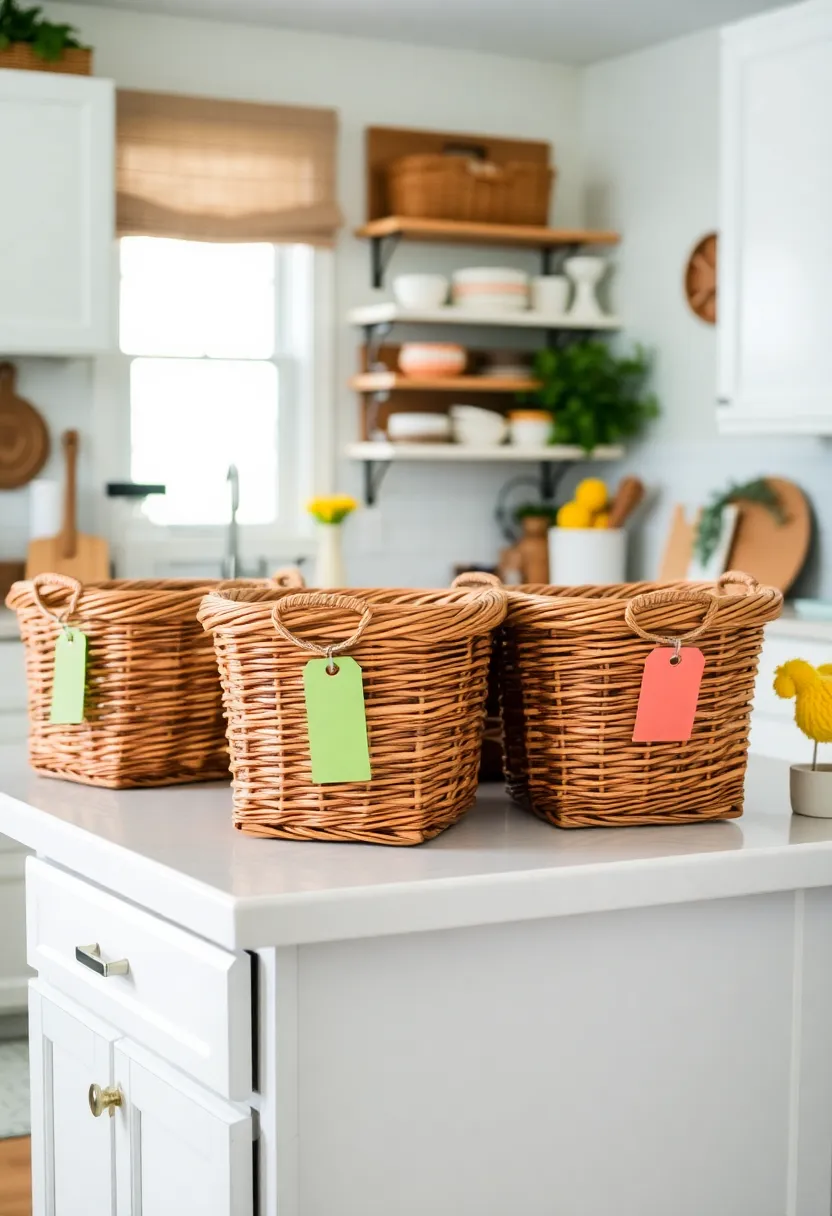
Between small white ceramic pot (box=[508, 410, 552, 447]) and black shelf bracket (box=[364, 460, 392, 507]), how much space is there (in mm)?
422

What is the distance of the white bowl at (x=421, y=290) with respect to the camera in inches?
192

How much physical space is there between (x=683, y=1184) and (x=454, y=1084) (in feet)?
0.97

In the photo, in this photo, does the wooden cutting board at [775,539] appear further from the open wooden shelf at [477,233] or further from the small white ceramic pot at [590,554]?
the open wooden shelf at [477,233]

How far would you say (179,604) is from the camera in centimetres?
189

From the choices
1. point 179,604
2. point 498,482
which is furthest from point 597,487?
point 179,604

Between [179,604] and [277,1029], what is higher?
[179,604]

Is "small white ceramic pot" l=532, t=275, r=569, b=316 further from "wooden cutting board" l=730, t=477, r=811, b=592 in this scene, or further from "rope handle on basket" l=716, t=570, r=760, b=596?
"rope handle on basket" l=716, t=570, r=760, b=596

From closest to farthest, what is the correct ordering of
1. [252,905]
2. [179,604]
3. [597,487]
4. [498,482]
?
[252,905]
[179,604]
[597,487]
[498,482]

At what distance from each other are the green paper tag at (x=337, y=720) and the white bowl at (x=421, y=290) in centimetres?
348

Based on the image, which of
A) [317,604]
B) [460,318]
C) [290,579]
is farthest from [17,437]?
[317,604]

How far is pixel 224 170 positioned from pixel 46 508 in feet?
3.77

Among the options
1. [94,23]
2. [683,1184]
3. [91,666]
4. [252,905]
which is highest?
[94,23]

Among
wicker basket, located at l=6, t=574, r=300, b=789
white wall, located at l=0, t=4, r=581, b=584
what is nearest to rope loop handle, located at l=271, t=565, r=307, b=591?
wicker basket, located at l=6, t=574, r=300, b=789

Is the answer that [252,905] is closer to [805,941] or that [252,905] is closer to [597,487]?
[805,941]
